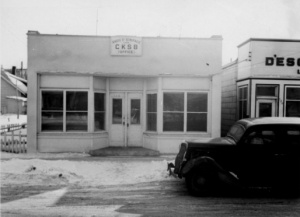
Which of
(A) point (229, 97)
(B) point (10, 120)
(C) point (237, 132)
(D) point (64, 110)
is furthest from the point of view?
(B) point (10, 120)

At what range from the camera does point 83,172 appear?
365 inches

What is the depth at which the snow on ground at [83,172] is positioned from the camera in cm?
830

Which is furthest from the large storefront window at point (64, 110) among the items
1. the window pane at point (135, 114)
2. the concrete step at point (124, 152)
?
the window pane at point (135, 114)

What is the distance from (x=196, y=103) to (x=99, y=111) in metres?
4.19

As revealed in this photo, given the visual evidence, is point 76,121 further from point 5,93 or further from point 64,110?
point 5,93

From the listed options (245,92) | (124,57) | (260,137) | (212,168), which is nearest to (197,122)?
(245,92)

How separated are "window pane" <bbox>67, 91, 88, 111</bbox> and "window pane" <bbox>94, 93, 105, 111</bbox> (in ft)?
1.50

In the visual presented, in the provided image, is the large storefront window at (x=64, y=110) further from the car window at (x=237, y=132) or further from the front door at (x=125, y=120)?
the car window at (x=237, y=132)

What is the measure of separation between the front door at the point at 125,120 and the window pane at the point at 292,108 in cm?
656

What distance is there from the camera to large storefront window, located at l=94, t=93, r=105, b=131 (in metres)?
12.7

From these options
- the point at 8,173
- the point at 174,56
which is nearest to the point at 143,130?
the point at 174,56

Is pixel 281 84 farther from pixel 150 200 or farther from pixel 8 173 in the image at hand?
pixel 8 173

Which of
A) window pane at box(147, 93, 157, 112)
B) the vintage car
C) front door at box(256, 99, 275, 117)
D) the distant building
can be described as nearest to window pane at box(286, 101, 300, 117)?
front door at box(256, 99, 275, 117)

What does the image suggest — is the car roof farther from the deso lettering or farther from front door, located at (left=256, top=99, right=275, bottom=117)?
the deso lettering
